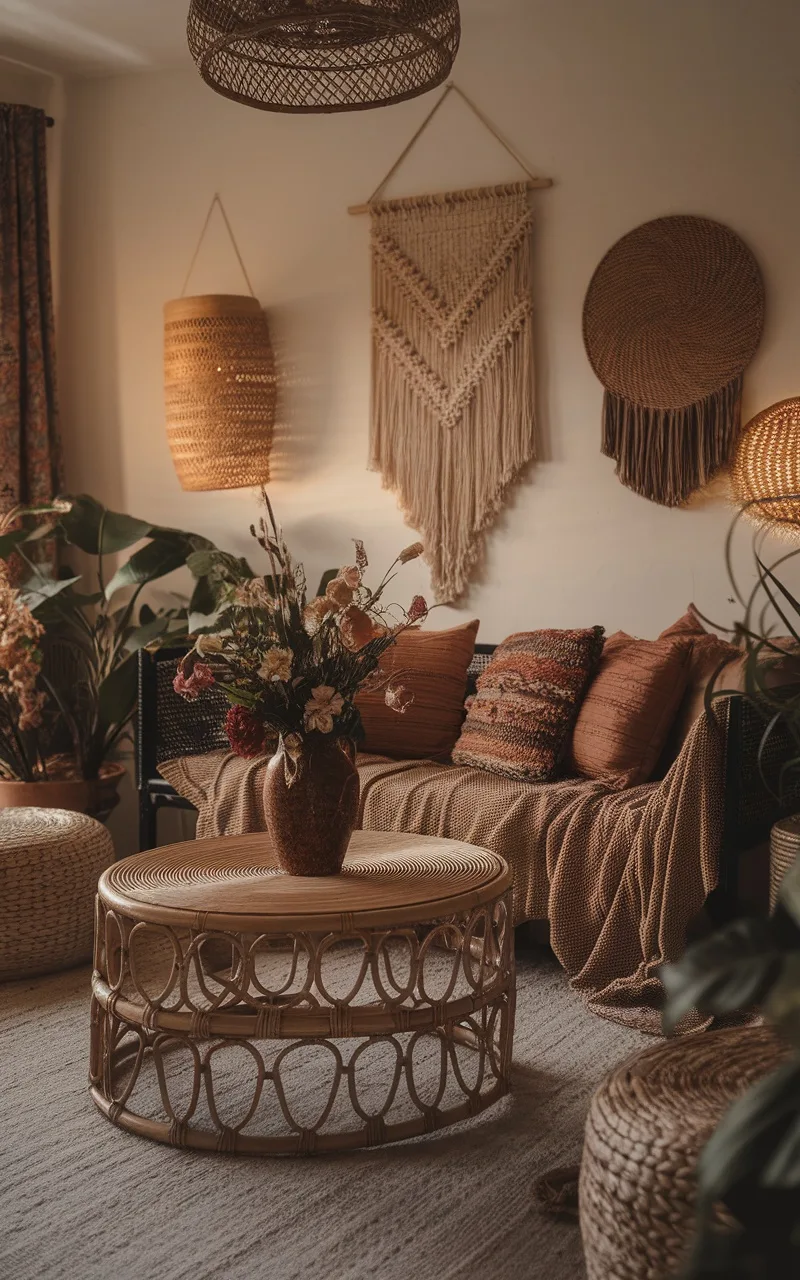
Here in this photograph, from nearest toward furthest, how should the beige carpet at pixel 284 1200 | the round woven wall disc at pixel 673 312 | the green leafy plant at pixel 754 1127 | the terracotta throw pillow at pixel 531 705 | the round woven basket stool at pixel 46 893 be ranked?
1. the green leafy plant at pixel 754 1127
2. the beige carpet at pixel 284 1200
3. the round woven basket stool at pixel 46 893
4. the terracotta throw pillow at pixel 531 705
5. the round woven wall disc at pixel 673 312

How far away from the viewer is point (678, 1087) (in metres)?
1.56

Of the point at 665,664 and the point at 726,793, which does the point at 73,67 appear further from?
the point at 726,793

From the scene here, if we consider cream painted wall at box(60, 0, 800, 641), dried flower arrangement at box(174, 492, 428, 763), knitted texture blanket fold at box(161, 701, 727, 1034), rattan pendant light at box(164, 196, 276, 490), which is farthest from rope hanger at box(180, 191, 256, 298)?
dried flower arrangement at box(174, 492, 428, 763)

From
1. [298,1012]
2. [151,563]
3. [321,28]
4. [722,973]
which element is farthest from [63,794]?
[722,973]

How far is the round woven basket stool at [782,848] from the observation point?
278 centimetres

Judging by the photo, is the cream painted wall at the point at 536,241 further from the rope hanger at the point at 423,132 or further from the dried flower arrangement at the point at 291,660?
the dried flower arrangement at the point at 291,660

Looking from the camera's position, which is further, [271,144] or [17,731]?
[271,144]

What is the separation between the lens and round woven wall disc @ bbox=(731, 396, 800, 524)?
3414mm

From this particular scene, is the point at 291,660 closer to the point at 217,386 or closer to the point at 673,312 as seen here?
the point at 673,312

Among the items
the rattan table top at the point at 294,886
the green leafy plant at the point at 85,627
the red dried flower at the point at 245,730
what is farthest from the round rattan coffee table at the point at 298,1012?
the green leafy plant at the point at 85,627

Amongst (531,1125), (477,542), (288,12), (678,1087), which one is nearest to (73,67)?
(477,542)

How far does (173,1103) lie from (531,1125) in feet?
2.17

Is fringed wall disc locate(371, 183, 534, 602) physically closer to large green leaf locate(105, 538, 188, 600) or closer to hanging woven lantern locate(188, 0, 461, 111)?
large green leaf locate(105, 538, 188, 600)

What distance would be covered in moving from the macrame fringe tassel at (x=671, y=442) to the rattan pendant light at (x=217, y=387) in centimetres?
118
